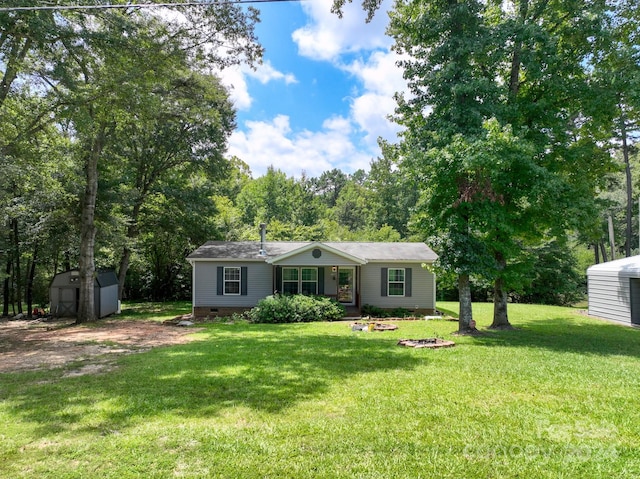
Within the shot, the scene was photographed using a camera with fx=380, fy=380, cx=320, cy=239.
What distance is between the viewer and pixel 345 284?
1817 centimetres

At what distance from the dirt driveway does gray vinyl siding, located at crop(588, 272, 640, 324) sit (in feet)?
49.5

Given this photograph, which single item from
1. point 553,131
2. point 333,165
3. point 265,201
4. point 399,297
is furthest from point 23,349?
point 333,165

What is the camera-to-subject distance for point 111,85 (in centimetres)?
1043

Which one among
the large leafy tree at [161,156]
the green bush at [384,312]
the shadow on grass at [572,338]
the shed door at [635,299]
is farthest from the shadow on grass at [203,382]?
the large leafy tree at [161,156]

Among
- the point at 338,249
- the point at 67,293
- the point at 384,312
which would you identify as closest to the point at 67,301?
the point at 67,293

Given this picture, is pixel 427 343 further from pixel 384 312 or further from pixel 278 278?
pixel 278 278

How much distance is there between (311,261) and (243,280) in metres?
3.16

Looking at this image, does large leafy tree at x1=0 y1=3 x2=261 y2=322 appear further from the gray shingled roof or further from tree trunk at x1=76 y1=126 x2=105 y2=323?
the gray shingled roof

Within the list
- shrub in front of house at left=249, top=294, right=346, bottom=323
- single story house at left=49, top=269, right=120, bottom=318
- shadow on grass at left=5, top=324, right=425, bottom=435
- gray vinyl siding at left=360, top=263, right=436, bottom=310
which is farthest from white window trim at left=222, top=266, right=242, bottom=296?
shadow on grass at left=5, top=324, right=425, bottom=435

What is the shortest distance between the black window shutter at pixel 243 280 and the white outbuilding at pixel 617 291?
565 inches

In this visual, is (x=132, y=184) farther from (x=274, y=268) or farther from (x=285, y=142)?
(x=285, y=142)

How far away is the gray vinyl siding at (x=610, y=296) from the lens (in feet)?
45.0

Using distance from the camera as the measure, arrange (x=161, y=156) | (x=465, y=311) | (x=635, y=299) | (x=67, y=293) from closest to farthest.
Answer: (x=465, y=311) < (x=635, y=299) < (x=67, y=293) < (x=161, y=156)

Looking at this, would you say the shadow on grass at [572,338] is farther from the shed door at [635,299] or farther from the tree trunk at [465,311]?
the shed door at [635,299]
